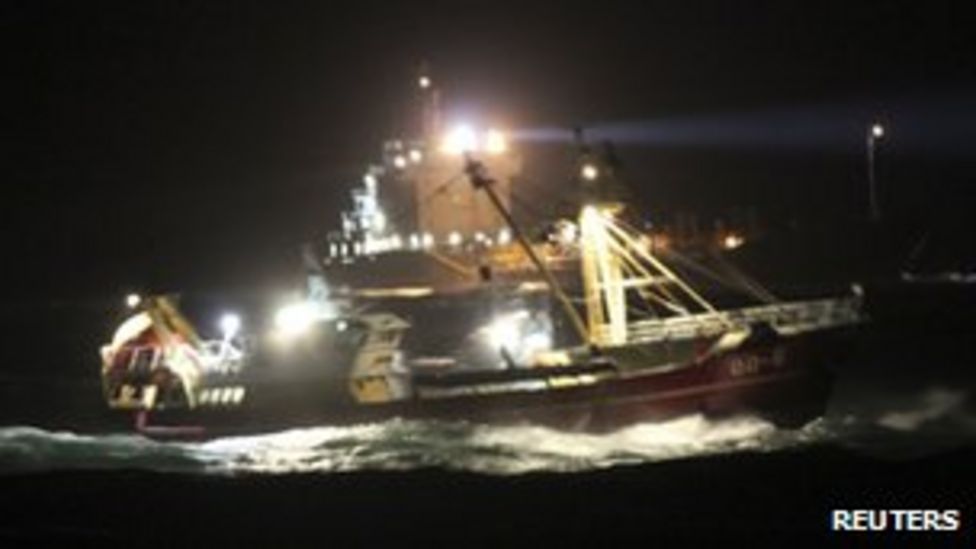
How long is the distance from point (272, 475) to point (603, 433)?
31.3ft

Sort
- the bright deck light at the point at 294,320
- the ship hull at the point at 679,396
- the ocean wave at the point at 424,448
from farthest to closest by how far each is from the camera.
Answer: the bright deck light at the point at 294,320, the ship hull at the point at 679,396, the ocean wave at the point at 424,448

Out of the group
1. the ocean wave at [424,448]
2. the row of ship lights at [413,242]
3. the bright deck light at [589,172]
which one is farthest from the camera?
the row of ship lights at [413,242]

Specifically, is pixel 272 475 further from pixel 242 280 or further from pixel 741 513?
pixel 242 280

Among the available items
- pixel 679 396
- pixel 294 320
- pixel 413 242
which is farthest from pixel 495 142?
pixel 679 396

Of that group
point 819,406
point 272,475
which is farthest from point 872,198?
point 272,475

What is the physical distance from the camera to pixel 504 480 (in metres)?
27.4

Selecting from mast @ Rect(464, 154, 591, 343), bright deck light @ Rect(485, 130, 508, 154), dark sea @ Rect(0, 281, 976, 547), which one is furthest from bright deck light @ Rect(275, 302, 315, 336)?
bright deck light @ Rect(485, 130, 508, 154)

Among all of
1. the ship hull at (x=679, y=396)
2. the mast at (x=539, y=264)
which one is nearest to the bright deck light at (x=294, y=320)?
the ship hull at (x=679, y=396)

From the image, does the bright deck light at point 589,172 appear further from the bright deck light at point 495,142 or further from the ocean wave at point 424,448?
the bright deck light at point 495,142

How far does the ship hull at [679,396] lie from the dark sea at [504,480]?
0.39m

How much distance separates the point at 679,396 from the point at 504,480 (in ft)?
31.9

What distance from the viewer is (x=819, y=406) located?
3669 cm

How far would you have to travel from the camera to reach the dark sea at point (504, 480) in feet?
66.4

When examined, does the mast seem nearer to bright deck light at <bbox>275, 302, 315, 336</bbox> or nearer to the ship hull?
the ship hull
